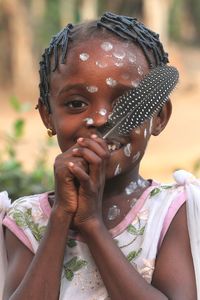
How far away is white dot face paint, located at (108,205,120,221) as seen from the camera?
234 cm

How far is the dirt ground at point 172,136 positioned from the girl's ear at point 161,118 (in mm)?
5659

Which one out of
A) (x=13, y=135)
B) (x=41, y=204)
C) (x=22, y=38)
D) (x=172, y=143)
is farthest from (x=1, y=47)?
(x=41, y=204)

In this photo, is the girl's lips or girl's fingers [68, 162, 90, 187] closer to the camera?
girl's fingers [68, 162, 90, 187]

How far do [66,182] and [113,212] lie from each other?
12.8 inches

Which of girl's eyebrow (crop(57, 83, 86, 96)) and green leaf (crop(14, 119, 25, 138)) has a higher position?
green leaf (crop(14, 119, 25, 138))

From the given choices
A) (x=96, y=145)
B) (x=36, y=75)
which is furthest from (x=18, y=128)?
(x=36, y=75)

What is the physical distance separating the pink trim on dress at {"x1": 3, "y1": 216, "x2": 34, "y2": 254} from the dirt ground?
5627 mm

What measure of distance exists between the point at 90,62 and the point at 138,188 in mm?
423

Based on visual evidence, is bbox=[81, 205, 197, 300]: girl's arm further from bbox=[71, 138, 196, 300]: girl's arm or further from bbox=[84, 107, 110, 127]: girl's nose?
bbox=[84, 107, 110, 127]: girl's nose

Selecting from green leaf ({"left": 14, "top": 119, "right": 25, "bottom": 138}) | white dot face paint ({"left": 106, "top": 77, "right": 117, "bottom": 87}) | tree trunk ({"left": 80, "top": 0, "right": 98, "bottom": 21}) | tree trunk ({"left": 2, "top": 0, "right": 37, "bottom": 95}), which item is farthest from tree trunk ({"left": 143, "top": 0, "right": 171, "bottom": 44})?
white dot face paint ({"left": 106, "top": 77, "right": 117, "bottom": 87})

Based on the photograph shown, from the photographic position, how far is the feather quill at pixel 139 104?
7.11 feet

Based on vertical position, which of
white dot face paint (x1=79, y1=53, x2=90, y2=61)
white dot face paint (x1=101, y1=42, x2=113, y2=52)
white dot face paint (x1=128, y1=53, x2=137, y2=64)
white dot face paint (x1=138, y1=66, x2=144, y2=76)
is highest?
white dot face paint (x1=101, y1=42, x2=113, y2=52)

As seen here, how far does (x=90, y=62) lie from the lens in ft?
7.41

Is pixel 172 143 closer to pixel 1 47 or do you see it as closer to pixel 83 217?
pixel 1 47
